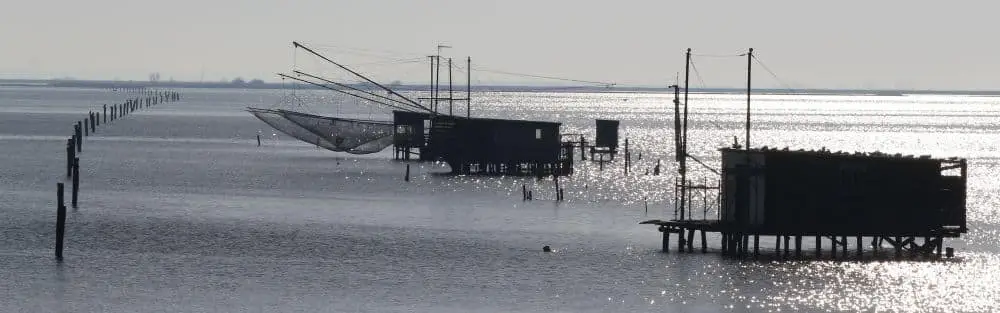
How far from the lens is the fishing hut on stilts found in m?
59.2

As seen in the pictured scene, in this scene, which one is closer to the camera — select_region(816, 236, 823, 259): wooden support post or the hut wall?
the hut wall

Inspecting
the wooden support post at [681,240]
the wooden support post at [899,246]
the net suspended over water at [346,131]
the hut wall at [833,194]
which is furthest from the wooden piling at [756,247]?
the net suspended over water at [346,131]

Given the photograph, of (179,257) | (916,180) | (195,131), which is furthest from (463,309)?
(195,131)

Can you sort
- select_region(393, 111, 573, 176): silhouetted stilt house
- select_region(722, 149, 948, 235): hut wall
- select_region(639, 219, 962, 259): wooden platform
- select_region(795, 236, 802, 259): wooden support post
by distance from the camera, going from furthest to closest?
select_region(393, 111, 573, 176): silhouetted stilt house → select_region(795, 236, 802, 259): wooden support post → select_region(639, 219, 962, 259): wooden platform → select_region(722, 149, 948, 235): hut wall

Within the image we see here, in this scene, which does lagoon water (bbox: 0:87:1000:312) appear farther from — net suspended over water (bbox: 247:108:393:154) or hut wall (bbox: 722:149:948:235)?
net suspended over water (bbox: 247:108:393:154)

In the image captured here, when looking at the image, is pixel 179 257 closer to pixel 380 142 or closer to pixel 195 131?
pixel 380 142

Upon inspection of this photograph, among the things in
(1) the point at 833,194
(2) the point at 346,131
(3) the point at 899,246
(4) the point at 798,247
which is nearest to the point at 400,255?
(4) the point at 798,247

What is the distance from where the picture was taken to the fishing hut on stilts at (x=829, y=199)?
194ft

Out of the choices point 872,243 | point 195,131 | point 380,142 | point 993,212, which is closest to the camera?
point 872,243

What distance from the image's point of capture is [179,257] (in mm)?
60062

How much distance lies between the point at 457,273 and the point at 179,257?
35.2 feet

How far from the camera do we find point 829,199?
195ft

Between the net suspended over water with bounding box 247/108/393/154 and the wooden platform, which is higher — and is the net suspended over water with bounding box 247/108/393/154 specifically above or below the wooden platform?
above

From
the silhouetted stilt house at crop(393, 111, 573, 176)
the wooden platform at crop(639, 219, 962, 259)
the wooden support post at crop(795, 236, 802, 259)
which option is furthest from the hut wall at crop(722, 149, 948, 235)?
the silhouetted stilt house at crop(393, 111, 573, 176)
